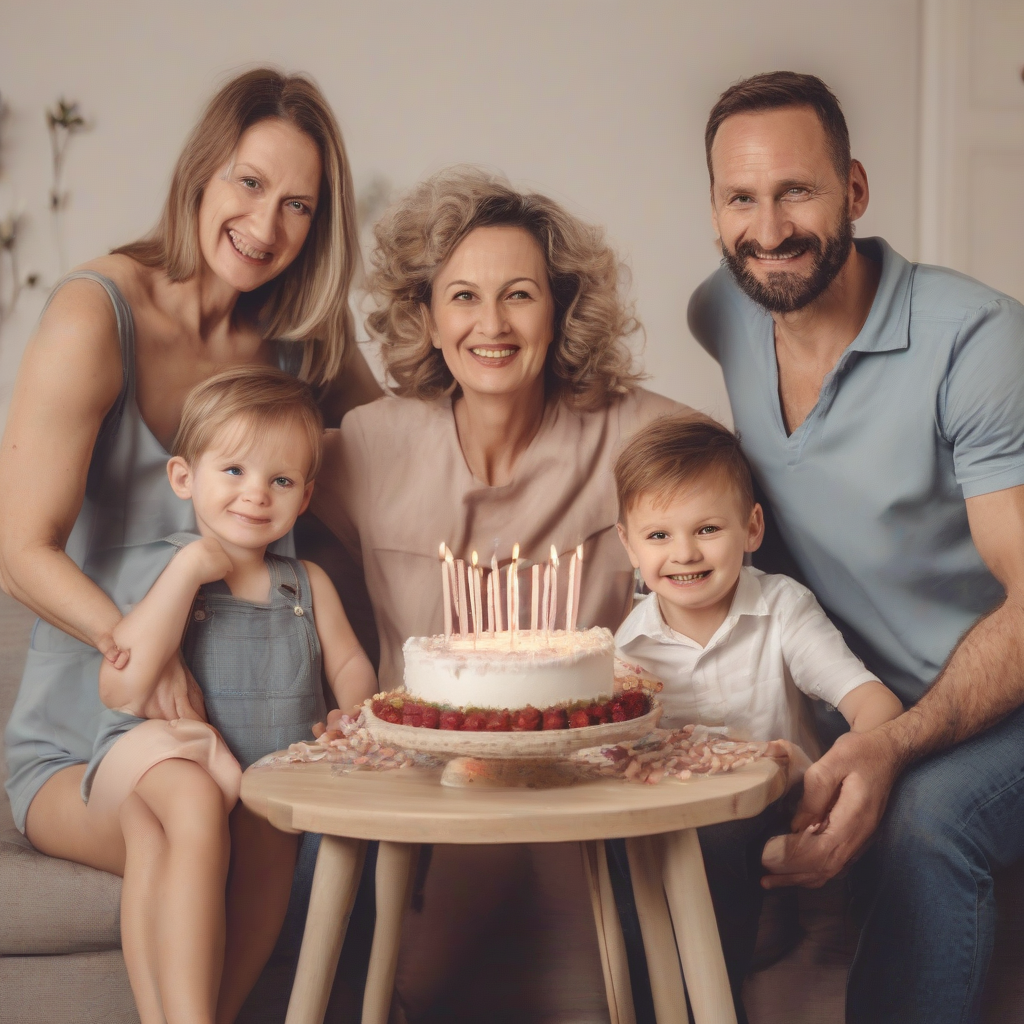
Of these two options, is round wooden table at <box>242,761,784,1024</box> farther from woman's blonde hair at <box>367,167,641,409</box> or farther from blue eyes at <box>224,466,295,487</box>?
woman's blonde hair at <box>367,167,641,409</box>

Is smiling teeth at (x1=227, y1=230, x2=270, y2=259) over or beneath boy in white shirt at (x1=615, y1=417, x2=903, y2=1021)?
over

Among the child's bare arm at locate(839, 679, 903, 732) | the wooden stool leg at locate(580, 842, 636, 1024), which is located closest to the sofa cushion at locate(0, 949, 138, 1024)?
the wooden stool leg at locate(580, 842, 636, 1024)

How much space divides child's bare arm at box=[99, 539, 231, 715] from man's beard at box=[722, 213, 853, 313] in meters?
1.06

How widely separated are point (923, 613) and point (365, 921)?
1105 millimetres

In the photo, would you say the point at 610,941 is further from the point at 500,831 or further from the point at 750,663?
the point at 500,831

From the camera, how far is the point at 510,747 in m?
1.19

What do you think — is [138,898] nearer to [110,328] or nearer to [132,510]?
[132,510]

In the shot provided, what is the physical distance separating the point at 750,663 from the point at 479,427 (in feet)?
2.22

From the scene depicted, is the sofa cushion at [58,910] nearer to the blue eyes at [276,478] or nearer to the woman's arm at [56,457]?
the woman's arm at [56,457]

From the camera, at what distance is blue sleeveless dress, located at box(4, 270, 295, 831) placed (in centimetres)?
185

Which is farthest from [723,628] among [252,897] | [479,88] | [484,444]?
[479,88]

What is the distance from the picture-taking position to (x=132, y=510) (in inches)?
76.2

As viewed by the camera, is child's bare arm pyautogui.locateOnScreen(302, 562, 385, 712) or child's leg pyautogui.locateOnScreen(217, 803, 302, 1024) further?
child's bare arm pyautogui.locateOnScreen(302, 562, 385, 712)

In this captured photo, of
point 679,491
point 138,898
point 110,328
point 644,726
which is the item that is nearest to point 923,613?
point 679,491
